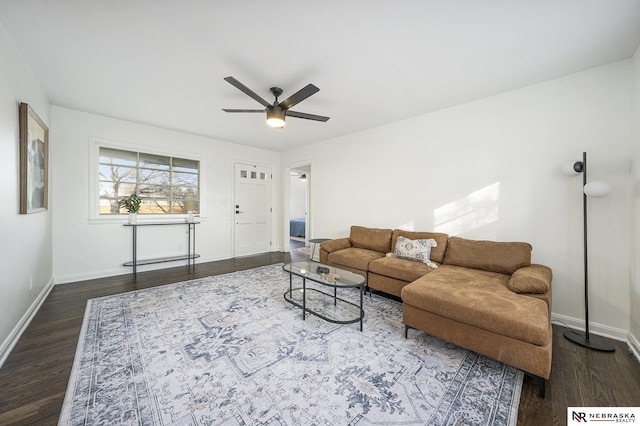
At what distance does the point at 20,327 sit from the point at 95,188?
7.74 ft

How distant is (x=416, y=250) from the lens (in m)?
3.21

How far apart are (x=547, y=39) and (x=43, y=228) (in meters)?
5.71

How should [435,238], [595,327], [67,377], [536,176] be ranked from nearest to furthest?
[67,377]
[595,327]
[536,176]
[435,238]

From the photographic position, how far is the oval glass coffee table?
2.52 metres

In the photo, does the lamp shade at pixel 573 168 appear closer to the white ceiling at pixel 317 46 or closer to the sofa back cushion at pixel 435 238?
the white ceiling at pixel 317 46

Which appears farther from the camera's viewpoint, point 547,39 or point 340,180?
point 340,180

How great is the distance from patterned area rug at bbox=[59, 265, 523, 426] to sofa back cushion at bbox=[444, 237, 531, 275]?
1.11m

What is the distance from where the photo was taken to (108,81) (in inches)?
110

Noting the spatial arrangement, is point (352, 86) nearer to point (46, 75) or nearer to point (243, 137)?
→ point (243, 137)

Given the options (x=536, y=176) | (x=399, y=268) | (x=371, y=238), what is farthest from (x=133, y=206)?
(x=536, y=176)

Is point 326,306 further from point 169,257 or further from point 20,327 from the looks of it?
point 169,257

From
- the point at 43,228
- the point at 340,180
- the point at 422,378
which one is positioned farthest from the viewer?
the point at 340,180

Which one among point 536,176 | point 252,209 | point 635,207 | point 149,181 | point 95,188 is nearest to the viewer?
point 635,207

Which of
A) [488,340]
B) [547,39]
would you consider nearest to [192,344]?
[488,340]
